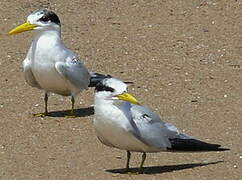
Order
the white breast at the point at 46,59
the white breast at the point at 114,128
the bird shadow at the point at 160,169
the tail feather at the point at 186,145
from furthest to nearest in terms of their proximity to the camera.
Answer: the white breast at the point at 46,59, the bird shadow at the point at 160,169, the tail feather at the point at 186,145, the white breast at the point at 114,128

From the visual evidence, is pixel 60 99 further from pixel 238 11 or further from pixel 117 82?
pixel 238 11

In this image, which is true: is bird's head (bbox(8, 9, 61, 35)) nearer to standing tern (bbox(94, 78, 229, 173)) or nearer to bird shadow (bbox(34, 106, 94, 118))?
bird shadow (bbox(34, 106, 94, 118))

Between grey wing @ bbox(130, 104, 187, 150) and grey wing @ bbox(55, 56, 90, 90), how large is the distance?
1909 millimetres

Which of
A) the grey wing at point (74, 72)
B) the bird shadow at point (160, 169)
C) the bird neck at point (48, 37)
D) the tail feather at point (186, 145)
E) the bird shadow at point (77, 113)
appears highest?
the bird neck at point (48, 37)

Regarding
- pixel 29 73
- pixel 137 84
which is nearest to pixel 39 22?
pixel 29 73

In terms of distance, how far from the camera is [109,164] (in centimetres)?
795

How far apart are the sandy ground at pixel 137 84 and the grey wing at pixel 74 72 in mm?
373

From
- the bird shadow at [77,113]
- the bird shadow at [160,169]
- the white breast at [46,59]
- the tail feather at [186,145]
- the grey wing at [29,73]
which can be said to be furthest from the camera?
the bird shadow at [77,113]

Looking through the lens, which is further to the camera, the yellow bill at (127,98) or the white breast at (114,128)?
the white breast at (114,128)

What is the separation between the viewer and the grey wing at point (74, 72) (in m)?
9.33

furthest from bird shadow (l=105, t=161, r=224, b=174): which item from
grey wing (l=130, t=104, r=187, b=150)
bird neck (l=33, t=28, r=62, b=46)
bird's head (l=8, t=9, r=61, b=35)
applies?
bird's head (l=8, t=9, r=61, b=35)

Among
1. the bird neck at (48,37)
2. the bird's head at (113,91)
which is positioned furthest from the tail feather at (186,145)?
the bird neck at (48,37)

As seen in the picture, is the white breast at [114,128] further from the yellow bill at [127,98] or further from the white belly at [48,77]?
the white belly at [48,77]

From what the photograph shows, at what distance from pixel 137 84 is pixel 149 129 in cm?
314
